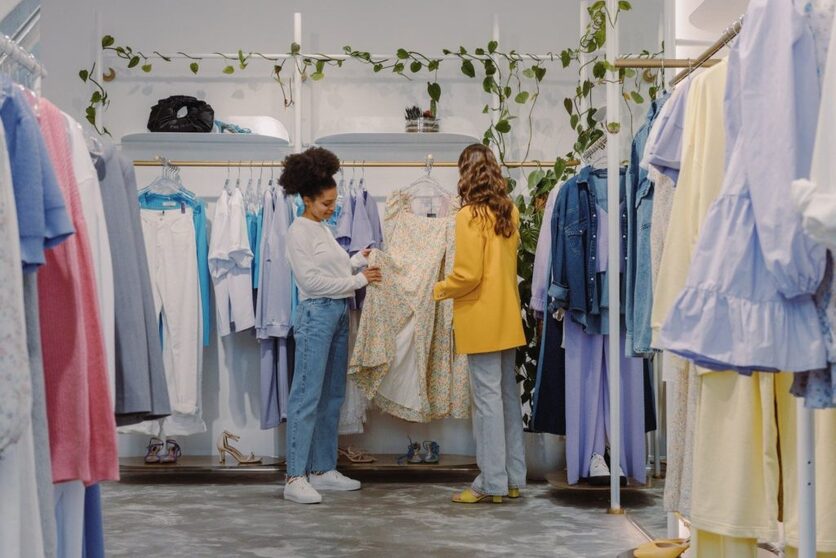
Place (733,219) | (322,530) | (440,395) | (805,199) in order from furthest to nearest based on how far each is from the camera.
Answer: (440,395) < (322,530) < (733,219) < (805,199)

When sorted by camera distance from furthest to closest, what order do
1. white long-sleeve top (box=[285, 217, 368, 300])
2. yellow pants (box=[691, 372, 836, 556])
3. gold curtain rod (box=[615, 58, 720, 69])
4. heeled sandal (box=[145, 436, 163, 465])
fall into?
1. heeled sandal (box=[145, 436, 163, 465])
2. white long-sleeve top (box=[285, 217, 368, 300])
3. gold curtain rod (box=[615, 58, 720, 69])
4. yellow pants (box=[691, 372, 836, 556])

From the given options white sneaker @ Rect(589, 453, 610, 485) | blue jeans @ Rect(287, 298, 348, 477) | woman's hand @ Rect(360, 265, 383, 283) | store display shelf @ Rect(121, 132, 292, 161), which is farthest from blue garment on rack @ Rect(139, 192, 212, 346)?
white sneaker @ Rect(589, 453, 610, 485)

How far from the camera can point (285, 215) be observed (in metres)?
5.27

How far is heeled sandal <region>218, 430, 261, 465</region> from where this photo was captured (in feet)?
17.4

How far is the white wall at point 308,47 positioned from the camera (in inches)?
225

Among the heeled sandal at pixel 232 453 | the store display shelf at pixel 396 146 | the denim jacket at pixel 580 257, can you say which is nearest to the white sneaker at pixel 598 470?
the denim jacket at pixel 580 257

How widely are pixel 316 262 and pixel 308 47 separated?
181 centimetres

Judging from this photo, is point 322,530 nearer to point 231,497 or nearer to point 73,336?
point 231,497

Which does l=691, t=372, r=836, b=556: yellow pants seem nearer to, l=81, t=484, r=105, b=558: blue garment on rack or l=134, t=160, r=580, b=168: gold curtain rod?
l=81, t=484, r=105, b=558: blue garment on rack

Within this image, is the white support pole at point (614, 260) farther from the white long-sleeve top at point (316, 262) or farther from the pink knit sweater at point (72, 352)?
the pink knit sweater at point (72, 352)

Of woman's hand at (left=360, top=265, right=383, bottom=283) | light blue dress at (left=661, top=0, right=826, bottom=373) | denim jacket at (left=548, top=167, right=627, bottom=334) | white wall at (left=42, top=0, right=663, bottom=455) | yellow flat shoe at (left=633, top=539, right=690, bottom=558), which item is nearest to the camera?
light blue dress at (left=661, top=0, right=826, bottom=373)

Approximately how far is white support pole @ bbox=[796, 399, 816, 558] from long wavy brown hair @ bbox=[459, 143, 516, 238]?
2650mm

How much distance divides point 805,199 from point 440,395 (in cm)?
368

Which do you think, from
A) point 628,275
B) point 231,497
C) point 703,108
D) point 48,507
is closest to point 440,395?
point 231,497
